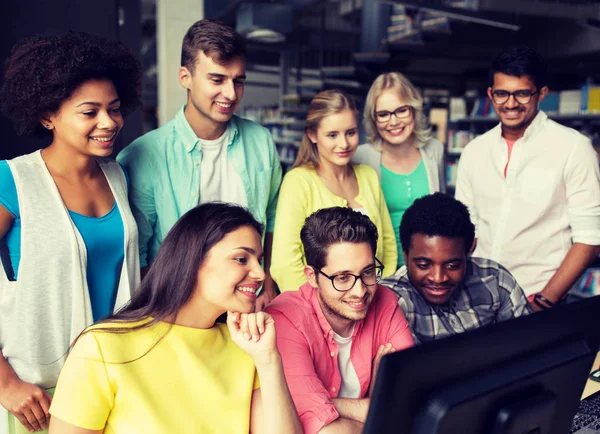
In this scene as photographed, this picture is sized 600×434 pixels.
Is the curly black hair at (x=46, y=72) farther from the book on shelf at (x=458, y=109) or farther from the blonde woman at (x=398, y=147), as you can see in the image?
the book on shelf at (x=458, y=109)

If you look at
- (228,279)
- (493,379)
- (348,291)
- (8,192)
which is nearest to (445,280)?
(348,291)

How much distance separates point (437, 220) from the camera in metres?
1.74

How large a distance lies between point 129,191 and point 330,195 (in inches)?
27.2

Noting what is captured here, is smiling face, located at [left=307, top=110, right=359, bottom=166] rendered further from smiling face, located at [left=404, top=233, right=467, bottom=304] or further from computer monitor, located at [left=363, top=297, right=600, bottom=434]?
computer monitor, located at [left=363, top=297, right=600, bottom=434]

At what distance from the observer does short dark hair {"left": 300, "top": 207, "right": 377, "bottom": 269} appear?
4.86 ft

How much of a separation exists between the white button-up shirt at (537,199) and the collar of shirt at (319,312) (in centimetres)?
98

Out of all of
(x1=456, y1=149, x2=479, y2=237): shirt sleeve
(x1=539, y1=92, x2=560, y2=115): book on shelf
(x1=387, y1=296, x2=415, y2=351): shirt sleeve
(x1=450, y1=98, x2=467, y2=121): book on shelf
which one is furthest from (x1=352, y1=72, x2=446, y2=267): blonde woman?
(x1=450, y1=98, x2=467, y2=121): book on shelf

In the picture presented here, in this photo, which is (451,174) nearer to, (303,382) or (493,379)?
(303,382)

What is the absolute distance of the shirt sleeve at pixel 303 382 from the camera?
1.28 m

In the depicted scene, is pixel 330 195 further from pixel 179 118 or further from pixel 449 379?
pixel 449 379

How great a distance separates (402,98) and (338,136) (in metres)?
0.38

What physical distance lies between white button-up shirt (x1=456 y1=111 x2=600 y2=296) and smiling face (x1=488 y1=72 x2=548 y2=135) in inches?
2.2

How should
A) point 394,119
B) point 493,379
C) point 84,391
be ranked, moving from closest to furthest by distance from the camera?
point 493,379 → point 84,391 → point 394,119

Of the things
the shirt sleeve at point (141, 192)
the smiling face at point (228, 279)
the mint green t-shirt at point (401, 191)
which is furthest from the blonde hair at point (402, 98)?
the smiling face at point (228, 279)
